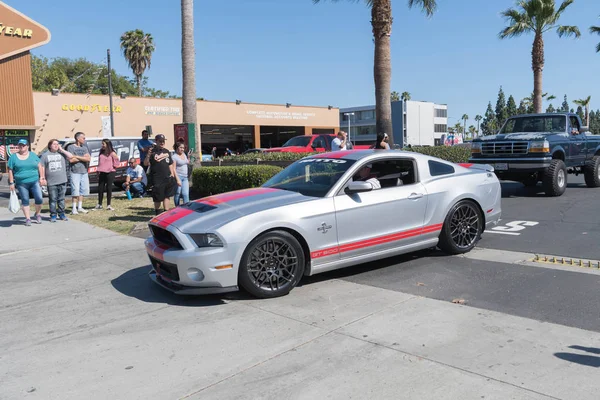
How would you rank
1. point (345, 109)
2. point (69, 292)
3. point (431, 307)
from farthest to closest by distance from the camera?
1. point (345, 109)
2. point (69, 292)
3. point (431, 307)

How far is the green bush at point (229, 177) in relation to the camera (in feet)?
36.8

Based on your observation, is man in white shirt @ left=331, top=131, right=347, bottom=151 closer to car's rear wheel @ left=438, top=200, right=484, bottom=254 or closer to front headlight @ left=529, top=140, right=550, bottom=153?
front headlight @ left=529, top=140, right=550, bottom=153

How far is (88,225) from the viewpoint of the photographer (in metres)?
10.3

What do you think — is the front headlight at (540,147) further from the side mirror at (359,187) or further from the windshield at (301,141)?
the windshield at (301,141)

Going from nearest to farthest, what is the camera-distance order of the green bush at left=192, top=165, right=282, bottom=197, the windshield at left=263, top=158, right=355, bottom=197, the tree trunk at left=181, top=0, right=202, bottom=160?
the windshield at left=263, top=158, right=355, bottom=197 < the green bush at left=192, top=165, right=282, bottom=197 < the tree trunk at left=181, top=0, right=202, bottom=160

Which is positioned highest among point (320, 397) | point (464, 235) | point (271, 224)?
point (271, 224)

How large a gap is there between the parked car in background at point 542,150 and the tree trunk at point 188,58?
7781 mm

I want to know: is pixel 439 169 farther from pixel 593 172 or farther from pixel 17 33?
pixel 17 33

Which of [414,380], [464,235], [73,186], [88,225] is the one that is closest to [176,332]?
[414,380]

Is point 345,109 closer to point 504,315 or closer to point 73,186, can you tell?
point 73,186

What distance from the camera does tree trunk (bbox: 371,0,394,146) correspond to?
15297 mm

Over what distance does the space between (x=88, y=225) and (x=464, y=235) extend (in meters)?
7.26

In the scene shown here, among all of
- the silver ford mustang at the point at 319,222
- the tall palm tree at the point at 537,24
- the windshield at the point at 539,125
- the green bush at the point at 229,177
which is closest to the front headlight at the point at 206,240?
the silver ford mustang at the point at 319,222

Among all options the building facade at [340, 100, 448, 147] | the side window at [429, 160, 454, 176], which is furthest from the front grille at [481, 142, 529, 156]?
the building facade at [340, 100, 448, 147]
